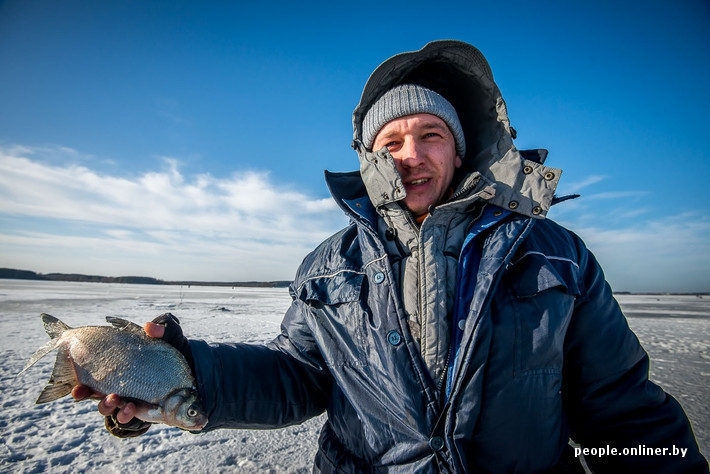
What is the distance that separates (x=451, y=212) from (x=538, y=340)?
611 millimetres

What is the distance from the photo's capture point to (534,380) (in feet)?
4.05

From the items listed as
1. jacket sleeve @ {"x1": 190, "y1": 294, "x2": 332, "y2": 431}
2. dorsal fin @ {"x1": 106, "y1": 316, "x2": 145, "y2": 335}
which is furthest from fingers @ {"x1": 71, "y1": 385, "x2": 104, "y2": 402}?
jacket sleeve @ {"x1": 190, "y1": 294, "x2": 332, "y2": 431}

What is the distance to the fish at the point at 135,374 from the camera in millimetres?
1360

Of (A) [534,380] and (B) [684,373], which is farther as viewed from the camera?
(B) [684,373]

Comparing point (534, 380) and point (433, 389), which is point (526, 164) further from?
point (433, 389)

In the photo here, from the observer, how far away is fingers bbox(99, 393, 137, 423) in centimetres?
134

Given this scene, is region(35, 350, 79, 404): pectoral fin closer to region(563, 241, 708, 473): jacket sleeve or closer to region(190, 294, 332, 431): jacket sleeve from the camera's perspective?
region(190, 294, 332, 431): jacket sleeve

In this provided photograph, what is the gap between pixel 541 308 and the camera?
1292 mm

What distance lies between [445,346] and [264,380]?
0.83m

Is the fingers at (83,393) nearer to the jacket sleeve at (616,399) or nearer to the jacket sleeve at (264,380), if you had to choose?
the jacket sleeve at (264,380)

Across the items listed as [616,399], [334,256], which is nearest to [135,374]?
[334,256]

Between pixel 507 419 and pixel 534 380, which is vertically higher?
pixel 534 380

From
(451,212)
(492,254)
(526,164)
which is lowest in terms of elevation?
(492,254)

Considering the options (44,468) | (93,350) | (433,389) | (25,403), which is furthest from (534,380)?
(25,403)
